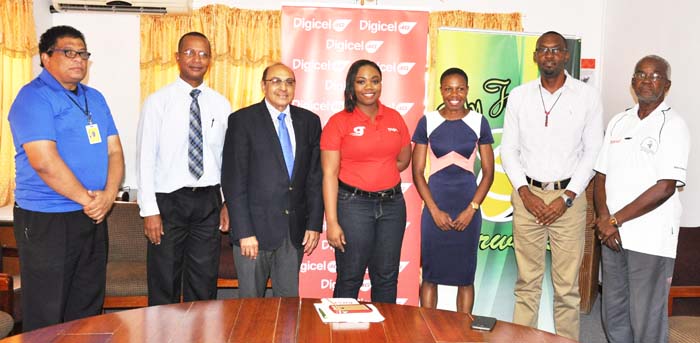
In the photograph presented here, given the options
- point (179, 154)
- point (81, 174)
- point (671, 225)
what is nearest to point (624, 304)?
point (671, 225)

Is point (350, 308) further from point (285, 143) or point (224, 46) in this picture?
point (224, 46)

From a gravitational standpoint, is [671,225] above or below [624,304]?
above

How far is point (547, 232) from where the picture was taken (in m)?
3.50

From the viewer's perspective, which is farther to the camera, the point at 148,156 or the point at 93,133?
the point at 148,156

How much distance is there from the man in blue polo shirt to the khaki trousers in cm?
230

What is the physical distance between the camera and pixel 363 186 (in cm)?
324

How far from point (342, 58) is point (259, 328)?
7.66 feet

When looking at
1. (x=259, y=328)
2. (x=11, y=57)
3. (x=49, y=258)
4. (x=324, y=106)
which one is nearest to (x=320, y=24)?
(x=324, y=106)

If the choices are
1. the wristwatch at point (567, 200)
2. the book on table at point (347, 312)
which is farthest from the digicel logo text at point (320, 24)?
the book on table at point (347, 312)

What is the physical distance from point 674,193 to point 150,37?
487 centimetres

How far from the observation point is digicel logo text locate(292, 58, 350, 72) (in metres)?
3.87

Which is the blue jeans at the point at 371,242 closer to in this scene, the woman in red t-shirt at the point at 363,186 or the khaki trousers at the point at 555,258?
the woman in red t-shirt at the point at 363,186

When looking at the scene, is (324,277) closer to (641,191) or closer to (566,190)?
(566,190)

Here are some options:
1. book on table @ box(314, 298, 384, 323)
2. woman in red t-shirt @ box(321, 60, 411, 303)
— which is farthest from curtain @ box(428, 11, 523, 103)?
book on table @ box(314, 298, 384, 323)
